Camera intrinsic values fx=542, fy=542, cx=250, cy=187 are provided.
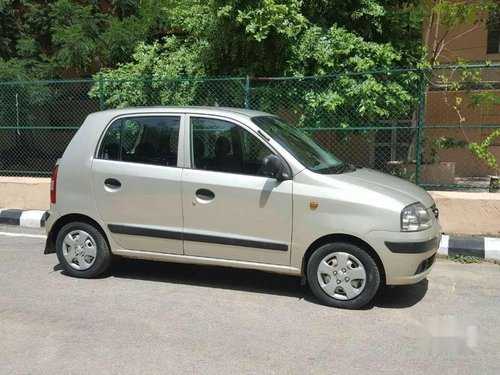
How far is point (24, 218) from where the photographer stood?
27.7 ft

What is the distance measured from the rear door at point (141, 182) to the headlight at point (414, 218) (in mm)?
2077

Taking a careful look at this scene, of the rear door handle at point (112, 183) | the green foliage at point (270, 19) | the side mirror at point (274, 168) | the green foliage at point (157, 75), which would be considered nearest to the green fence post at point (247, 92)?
the green foliage at point (270, 19)

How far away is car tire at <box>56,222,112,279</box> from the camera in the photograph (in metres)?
5.62

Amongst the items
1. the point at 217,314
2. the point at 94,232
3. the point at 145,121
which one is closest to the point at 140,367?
the point at 217,314

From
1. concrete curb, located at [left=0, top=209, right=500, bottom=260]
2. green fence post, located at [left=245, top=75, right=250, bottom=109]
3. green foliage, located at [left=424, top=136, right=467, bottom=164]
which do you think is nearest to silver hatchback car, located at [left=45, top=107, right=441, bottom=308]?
concrete curb, located at [left=0, top=209, right=500, bottom=260]

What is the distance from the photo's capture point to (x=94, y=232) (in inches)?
221

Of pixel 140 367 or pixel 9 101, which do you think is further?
pixel 9 101

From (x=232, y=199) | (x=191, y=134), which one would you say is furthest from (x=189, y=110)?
(x=232, y=199)

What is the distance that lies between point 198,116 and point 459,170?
6.41m

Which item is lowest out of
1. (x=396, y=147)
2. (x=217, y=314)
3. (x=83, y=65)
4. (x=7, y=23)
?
(x=217, y=314)

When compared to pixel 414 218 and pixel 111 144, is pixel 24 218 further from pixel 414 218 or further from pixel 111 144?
pixel 414 218

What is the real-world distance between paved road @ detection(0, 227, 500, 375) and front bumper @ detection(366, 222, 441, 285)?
35 centimetres

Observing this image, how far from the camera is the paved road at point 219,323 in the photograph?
3.82 m

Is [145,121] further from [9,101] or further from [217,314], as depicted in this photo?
[9,101]
